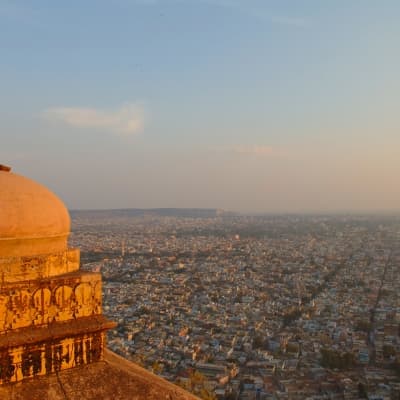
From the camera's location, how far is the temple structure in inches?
94.3

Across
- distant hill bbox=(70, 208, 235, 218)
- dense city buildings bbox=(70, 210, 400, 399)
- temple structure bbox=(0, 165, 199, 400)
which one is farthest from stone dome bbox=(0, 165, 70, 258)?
distant hill bbox=(70, 208, 235, 218)

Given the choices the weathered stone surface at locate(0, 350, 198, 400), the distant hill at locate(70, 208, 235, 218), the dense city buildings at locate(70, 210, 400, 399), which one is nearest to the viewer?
the weathered stone surface at locate(0, 350, 198, 400)

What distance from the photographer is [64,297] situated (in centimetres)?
260

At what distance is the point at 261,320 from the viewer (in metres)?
22.8

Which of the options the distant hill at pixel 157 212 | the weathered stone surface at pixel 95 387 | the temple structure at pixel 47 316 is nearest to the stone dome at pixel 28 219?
the temple structure at pixel 47 316

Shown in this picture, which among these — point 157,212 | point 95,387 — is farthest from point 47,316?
point 157,212

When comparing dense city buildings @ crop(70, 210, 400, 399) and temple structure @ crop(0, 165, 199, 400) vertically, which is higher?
temple structure @ crop(0, 165, 199, 400)

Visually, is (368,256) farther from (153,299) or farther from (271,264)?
(153,299)

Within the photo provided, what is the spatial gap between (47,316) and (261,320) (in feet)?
70.0

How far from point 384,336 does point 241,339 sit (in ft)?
20.7

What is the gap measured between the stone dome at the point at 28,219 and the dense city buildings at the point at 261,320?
22.3 ft

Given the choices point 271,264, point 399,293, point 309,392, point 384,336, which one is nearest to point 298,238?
point 271,264

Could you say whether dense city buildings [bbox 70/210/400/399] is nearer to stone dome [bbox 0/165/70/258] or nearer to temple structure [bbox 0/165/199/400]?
temple structure [bbox 0/165/199/400]

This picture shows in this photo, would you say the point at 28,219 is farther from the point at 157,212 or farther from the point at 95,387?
the point at 157,212
